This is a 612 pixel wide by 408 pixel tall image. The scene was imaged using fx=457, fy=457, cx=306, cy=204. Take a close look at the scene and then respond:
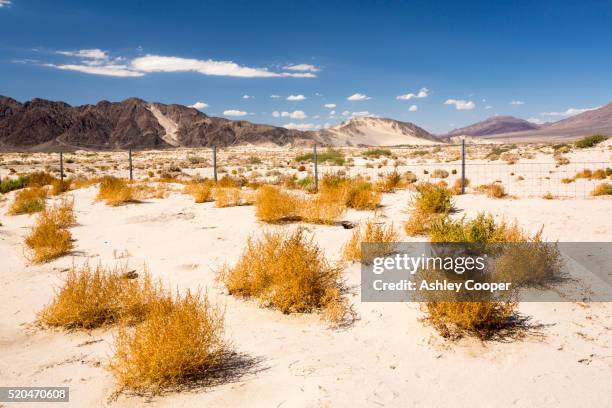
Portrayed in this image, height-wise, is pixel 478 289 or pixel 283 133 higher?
pixel 283 133

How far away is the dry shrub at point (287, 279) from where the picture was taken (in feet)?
16.9

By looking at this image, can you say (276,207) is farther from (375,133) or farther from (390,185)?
(375,133)

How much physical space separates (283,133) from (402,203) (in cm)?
10616

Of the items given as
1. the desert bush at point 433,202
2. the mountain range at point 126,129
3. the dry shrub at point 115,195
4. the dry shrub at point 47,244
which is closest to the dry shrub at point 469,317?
the desert bush at point 433,202

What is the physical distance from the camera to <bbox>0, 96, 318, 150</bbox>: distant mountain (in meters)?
107

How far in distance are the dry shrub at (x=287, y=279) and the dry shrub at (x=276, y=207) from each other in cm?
340

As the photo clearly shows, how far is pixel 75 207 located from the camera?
12609mm

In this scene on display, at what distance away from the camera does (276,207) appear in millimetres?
9375

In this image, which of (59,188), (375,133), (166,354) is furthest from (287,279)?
(375,133)

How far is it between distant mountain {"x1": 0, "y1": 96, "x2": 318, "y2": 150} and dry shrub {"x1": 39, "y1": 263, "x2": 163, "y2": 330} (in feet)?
342

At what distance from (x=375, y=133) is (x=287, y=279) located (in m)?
145

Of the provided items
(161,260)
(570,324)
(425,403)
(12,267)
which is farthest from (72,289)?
(570,324)

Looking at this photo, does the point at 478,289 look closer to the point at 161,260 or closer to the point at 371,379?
the point at 371,379

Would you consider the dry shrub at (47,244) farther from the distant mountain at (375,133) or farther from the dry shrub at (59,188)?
the distant mountain at (375,133)
